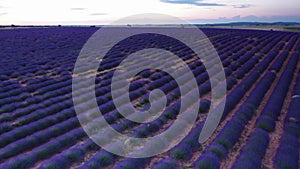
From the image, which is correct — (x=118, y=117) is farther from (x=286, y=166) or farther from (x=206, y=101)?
(x=286, y=166)

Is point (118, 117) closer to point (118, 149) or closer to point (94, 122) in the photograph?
point (94, 122)

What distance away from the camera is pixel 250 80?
17.6 metres

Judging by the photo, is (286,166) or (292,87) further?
(292,87)

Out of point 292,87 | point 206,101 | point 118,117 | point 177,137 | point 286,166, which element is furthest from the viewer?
point 292,87

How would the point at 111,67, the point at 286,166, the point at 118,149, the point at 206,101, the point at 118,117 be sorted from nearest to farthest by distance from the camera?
1. the point at 286,166
2. the point at 118,149
3. the point at 118,117
4. the point at 206,101
5. the point at 111,67

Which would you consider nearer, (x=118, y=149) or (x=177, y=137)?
(x=118, y=149)

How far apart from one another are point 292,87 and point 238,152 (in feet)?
32.1

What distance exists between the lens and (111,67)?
78.0 ft

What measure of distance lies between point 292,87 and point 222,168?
10911 millimetres

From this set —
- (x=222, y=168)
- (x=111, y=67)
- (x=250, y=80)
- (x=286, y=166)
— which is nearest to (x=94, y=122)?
(x=222, y=168)

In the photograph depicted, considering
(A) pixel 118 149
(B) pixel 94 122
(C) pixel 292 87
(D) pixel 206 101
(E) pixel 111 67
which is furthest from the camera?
(E) pixel 111 67

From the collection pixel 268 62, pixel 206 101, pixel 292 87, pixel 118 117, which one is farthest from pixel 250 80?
pixel 118 117

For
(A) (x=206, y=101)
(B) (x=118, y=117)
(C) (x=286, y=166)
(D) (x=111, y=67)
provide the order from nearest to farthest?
1. (C) (x=286, y=166)
2. (B) (x=118, y=117)
3. (A) (x=206, y=101)
4. (D) (x=111, y=67)

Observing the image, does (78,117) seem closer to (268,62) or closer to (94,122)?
(94,122)
